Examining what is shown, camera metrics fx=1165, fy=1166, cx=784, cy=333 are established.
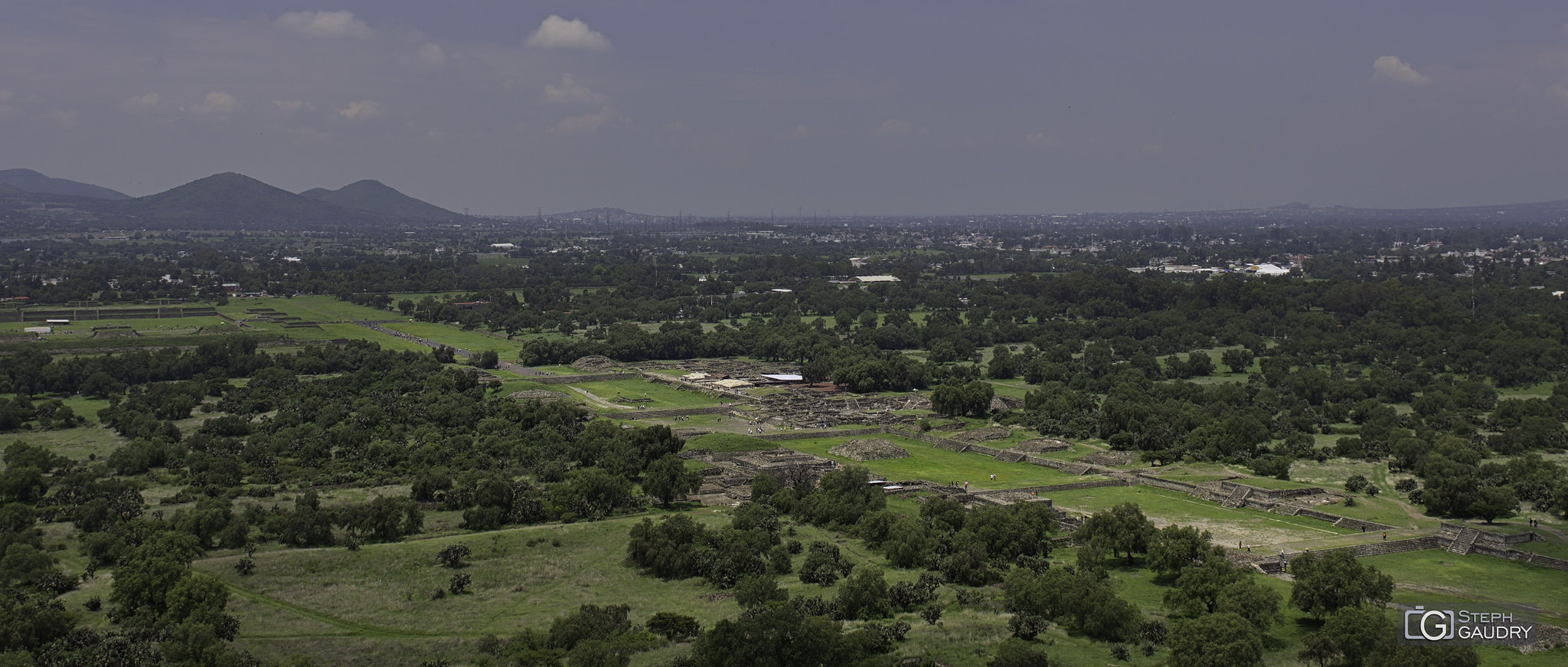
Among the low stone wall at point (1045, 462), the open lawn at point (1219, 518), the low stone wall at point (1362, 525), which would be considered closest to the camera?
the open lawn at point (1219, 518)

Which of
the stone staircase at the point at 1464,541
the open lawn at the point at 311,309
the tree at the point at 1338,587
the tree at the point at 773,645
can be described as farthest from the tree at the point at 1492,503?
the open lawn at the point at 311,309

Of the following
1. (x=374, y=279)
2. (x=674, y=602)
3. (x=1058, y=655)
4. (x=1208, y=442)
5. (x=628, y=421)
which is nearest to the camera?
(x=1058, y=655)

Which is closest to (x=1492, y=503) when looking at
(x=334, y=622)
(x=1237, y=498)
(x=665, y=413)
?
(x=1237, y=498)

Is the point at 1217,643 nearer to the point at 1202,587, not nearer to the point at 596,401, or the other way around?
the point at 1202,587

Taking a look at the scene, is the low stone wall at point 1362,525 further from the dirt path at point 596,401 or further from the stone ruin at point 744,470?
the dirt path at point 596,401

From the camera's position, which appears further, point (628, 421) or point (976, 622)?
point (628, 421)

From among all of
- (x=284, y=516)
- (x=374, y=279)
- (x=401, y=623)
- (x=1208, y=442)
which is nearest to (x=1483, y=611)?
(x=1208, y=442)

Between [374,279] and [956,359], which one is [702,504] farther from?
[374,279]

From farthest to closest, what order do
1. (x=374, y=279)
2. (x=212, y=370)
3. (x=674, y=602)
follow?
(x=374, y=279), (x=212, y=370), (x=674, y=602)
